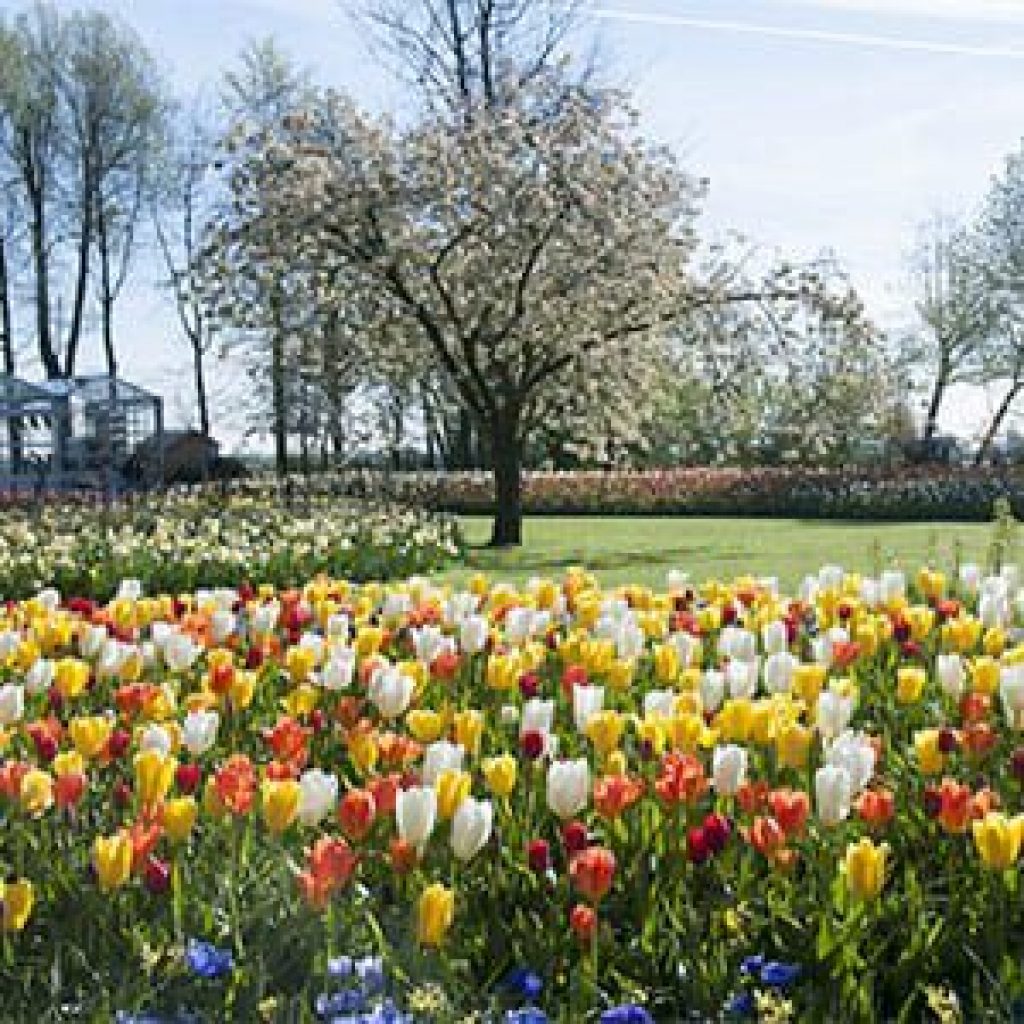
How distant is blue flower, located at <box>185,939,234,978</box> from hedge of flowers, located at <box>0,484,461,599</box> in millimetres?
8367

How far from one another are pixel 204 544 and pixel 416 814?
8681 millimetres

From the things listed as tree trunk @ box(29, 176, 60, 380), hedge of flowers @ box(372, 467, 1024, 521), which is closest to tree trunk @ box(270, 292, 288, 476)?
hedge of flowers @ box(372, 467, 1024, 521)

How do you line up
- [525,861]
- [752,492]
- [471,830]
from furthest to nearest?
[752,492] < [525,861] < [471,830]

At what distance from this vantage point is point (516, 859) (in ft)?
8.21

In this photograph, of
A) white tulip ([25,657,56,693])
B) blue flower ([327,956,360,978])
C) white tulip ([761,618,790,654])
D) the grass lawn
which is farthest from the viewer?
the grass lawn

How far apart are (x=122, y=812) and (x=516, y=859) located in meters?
0.72

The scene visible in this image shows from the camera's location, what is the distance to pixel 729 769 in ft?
8.34

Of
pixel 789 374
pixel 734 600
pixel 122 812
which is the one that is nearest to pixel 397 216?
pixel 789 374

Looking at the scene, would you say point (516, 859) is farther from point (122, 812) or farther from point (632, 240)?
point (632, 240)

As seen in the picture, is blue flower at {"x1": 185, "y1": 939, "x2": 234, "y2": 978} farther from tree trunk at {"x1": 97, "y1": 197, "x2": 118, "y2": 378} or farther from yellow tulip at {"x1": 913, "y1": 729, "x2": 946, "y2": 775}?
tree trunk at {"x1": 97, "y1": 197, "x2": 118, "y2": 378}

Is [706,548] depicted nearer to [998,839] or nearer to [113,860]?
[998,839]

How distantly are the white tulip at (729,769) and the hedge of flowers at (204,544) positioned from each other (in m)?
8.08

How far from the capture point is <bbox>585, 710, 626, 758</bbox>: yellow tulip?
2812mm

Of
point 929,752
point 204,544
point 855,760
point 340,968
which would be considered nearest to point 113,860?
point 340,968
